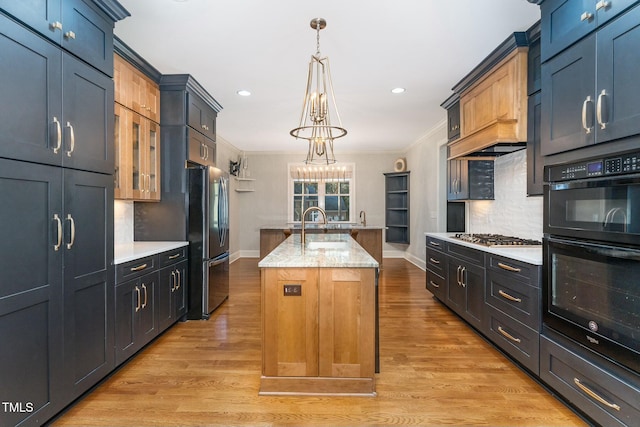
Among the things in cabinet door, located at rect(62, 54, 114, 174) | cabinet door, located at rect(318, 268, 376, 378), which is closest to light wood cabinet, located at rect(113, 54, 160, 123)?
cabinet door, located at rect(62, 54, 114, 174)

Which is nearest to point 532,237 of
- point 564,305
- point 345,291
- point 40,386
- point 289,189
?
point 564,305

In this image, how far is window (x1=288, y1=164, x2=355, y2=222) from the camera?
7.89 meters

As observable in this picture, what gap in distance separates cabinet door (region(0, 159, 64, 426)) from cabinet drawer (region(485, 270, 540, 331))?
2983 millimetres

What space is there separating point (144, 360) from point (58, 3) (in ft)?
8.24

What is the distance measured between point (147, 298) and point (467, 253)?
9.90ft

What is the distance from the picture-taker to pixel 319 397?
2070 mm

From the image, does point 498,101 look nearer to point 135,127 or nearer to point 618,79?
point 618,79

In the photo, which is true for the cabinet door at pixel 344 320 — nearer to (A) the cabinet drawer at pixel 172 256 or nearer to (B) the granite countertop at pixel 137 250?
(B) the granite countertop at pixel 137 250

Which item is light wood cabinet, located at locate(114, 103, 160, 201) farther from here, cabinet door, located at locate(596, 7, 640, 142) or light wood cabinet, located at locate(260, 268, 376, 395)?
cabinet door, located at locate(596, 7, 640, 142)

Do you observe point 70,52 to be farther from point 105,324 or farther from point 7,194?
point 105,324

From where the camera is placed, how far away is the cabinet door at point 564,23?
1750mm

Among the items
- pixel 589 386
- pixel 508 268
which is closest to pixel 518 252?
pixel 508 268

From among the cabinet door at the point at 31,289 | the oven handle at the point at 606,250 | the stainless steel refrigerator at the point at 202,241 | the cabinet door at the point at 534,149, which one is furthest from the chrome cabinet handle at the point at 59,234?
the cabinet door at the point at 534,149

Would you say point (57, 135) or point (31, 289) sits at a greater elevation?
point (57, 135)
